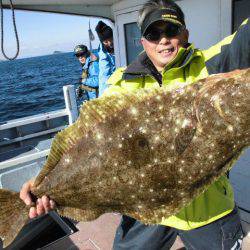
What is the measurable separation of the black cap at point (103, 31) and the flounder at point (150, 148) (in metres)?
6.12

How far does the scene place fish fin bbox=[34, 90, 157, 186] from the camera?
223 centimetres

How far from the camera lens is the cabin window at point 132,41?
7338 millimetres

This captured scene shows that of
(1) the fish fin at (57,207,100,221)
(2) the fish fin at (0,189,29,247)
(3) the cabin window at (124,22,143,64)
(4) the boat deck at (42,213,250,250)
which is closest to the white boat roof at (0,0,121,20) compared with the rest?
(3) the cabin window at (124,22,143,64)

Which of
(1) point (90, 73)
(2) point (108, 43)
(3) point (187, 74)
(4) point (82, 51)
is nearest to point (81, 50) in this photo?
(4) point (82, 51)

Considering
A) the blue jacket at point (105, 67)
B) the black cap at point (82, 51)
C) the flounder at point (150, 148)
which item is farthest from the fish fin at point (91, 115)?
the black cap at point (82, 51)

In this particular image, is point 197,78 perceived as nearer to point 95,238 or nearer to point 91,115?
point 91,115

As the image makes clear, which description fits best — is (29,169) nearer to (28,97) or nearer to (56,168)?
(56,168)

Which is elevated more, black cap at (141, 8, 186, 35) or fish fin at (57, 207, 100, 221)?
black cap at (141, 8, 186, 35)

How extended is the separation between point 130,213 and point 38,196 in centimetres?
69

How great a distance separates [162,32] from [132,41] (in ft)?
16.0

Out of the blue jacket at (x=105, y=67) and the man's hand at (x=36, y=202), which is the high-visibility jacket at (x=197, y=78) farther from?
the blue jacket at (x=105, y=67)

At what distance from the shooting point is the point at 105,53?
758 centimetres

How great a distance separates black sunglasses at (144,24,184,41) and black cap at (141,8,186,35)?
0.04 meters

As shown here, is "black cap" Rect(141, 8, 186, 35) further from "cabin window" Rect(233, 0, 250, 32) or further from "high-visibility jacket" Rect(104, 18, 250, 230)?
"cabin window" Rect(233, 0, 250, 32)
